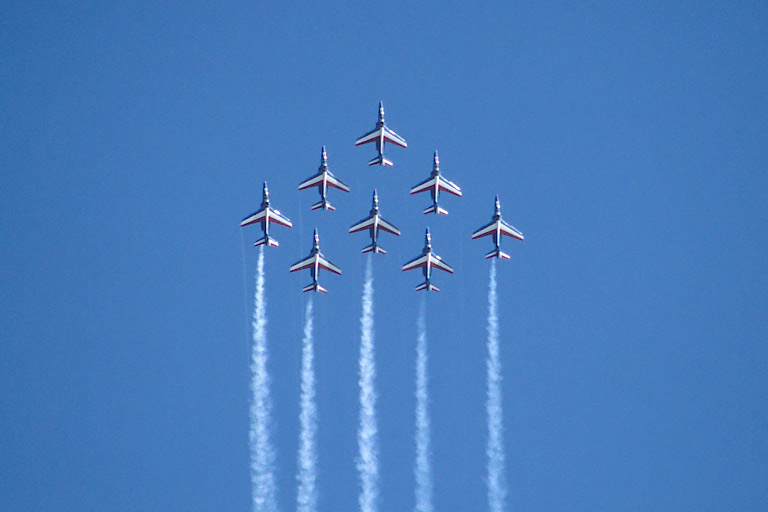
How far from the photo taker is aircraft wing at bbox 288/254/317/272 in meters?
88.6

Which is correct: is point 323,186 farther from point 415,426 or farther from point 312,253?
point 415,426

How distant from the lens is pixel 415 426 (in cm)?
8744

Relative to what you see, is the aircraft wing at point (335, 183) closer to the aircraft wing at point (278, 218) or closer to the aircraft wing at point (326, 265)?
the aircraft wing at point (278, 218)

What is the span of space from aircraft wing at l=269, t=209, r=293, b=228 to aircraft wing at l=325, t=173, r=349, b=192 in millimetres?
3387

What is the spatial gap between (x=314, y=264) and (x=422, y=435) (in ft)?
38.7

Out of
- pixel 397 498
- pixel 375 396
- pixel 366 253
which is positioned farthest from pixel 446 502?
pixel 366 253

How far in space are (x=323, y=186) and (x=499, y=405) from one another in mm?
16721

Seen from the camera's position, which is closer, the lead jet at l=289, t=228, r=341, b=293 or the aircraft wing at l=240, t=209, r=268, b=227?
the lead jet at l=289, t=228, r=341, b=293

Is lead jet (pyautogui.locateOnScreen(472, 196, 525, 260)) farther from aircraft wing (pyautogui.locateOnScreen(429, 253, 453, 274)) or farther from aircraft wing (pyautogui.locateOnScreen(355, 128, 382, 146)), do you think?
aircraft wing (pyautogui.locateOnScreen(355, 128, 382, 146))

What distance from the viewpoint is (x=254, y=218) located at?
9038 centimetres

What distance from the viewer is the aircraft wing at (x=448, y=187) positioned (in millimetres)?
92000

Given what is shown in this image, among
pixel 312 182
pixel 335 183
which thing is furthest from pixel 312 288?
pixel 335 183

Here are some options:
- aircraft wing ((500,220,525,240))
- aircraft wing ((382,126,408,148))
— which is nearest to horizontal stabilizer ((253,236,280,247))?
aircraft wing ((382,126,408,148))

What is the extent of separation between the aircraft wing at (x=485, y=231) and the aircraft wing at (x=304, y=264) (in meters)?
10.0
